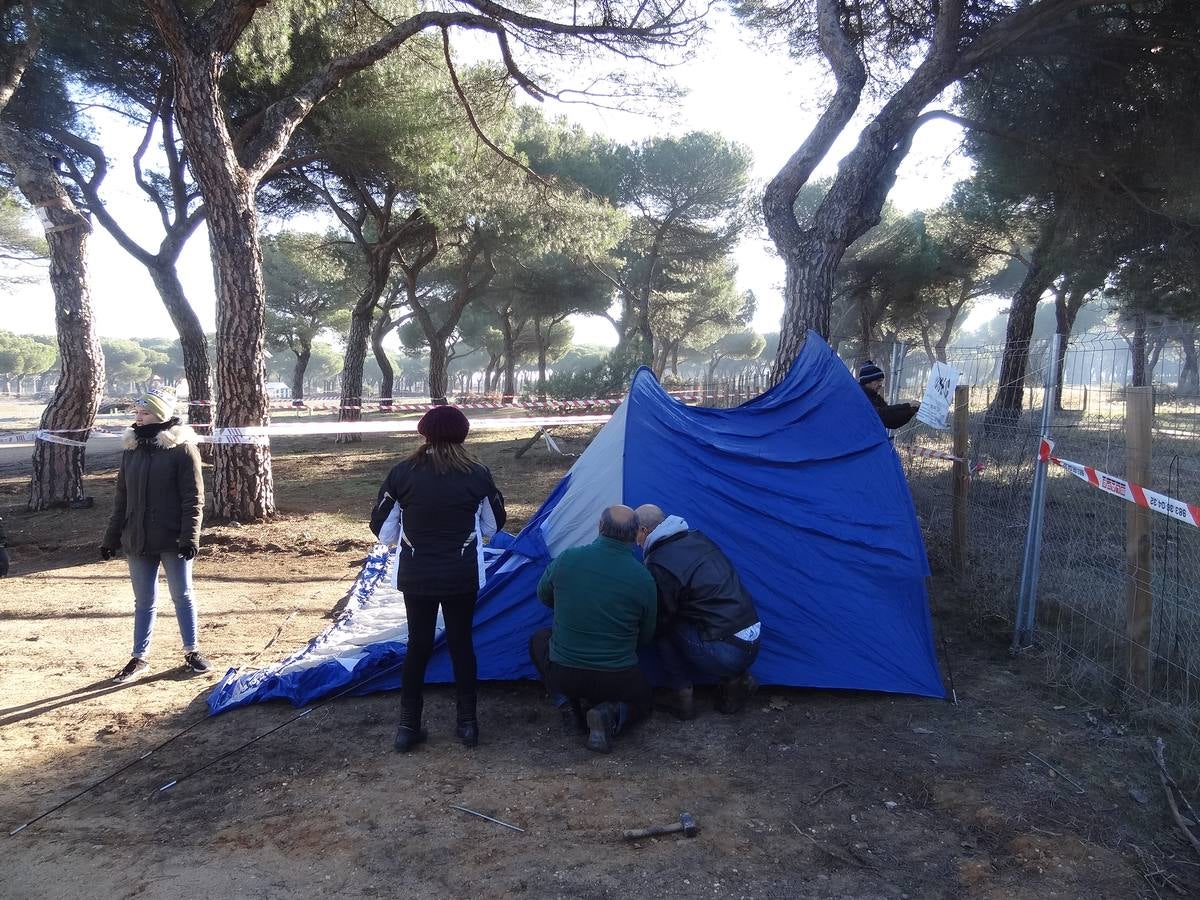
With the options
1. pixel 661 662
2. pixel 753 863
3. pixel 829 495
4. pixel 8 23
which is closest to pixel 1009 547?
pixel 829 495

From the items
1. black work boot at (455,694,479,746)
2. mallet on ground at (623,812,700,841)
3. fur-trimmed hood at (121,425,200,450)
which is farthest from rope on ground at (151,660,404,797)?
mallet on ground at (623,812,700,841)

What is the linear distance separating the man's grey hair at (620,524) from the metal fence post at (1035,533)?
2.55m

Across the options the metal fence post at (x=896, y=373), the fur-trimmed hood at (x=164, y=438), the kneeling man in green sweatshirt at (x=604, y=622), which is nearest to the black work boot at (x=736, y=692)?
the kneeling man in green sweatshirt at (x=604, y=622)

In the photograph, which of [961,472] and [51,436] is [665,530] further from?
[51,436]

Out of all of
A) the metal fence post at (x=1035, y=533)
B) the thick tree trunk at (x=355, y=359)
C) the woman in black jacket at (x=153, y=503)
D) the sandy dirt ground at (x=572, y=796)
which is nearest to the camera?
the sandy dirt ground at (x=572, y=796)

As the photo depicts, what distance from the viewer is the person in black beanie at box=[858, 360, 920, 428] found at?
5.78m

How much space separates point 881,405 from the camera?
606 centimetres

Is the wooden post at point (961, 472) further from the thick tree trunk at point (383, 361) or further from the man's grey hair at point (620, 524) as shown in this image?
the thick tree trunk at point (383, 361)

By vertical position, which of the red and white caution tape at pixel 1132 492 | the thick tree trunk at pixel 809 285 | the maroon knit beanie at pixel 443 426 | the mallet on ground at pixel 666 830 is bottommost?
the mallet on ground at pixel 666 830

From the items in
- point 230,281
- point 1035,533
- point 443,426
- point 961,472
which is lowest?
point 1035,533

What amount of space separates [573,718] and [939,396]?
340 cm

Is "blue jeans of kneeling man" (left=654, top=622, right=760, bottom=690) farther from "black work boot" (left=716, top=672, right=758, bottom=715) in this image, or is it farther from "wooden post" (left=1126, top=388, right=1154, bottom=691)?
"wooden post" (left=1126, top=388, right=1154, bottom=691)

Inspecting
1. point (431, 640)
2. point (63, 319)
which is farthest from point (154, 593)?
point (63, 319)

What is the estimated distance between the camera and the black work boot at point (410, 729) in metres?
3.50
